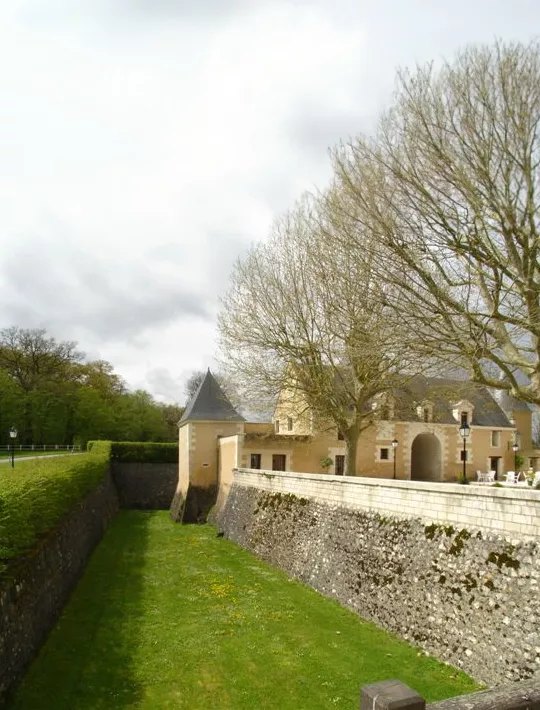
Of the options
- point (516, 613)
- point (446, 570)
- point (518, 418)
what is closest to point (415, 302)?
point (446, 570)

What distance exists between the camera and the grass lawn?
7.36 meters

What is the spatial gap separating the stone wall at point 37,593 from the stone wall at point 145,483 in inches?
643

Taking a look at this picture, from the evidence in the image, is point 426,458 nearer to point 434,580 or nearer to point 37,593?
point 434,580

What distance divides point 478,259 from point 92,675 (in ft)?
30.5

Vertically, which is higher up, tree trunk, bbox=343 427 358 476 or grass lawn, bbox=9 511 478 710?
tree trunk, bbox=343 427 358 476

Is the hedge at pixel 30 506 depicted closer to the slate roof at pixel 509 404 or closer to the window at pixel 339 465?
the window at pixel 339 465

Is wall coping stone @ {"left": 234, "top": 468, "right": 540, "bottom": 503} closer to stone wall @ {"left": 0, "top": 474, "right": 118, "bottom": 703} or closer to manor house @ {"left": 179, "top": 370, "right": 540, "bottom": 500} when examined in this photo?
stone wall @ {"left": 0, "top": 474, "right": 118, "bottom": 703}

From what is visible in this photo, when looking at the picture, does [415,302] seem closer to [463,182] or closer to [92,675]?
[463,182]

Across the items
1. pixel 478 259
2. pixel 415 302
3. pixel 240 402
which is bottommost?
pixel 240 402

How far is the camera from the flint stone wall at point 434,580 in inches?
286

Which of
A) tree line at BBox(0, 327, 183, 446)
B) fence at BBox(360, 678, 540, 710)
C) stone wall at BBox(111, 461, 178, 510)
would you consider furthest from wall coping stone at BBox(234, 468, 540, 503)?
tree line at BBox(0, 327, 183, 446)

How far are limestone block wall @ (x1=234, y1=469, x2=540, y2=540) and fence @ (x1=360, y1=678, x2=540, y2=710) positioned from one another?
14.7 feet

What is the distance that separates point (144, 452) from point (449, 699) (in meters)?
29.8

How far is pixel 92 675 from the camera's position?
788 centimetres
